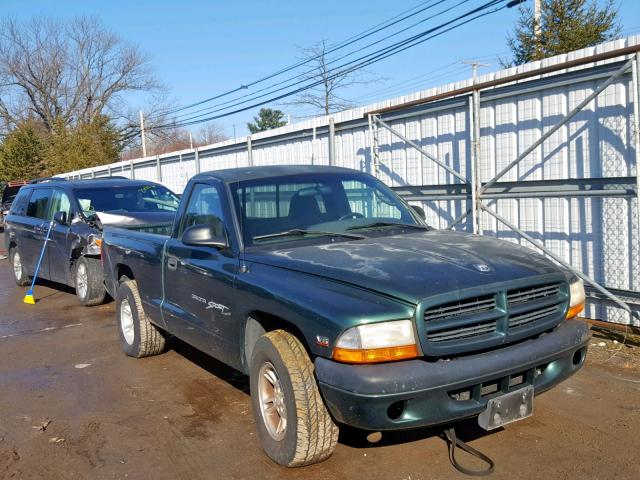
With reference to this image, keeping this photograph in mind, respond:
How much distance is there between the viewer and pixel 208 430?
177 inches

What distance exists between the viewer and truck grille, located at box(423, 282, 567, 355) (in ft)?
10.8

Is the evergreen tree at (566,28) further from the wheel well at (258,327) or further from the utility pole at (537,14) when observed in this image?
the wheel well at (258,327)

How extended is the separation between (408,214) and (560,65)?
276 cm

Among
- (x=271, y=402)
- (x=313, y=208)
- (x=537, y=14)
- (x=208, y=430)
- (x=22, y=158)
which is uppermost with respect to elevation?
→ (x=537, y=14)

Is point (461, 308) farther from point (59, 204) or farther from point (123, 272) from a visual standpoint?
point (59, 204)

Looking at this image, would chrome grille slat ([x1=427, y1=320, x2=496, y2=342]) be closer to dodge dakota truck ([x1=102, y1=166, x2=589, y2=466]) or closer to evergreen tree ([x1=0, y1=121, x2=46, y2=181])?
dodge dakota truck ([x1=102, y1=166, x2=589, y2=466])

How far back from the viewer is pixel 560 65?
6500 mm

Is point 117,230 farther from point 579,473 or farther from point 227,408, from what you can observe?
point 579,473

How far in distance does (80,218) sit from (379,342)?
718 cm

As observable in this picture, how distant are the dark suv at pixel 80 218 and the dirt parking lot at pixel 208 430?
103 inches

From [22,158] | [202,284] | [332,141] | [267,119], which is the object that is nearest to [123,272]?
[202,284]

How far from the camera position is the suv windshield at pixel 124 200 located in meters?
9.52

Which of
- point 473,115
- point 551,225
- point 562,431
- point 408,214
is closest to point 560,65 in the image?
point 473,115

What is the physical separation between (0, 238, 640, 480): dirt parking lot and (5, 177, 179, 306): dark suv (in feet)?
8.61
